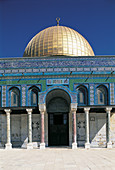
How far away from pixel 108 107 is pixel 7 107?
9.10 m

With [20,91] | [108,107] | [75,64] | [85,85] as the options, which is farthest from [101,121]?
[20,91]

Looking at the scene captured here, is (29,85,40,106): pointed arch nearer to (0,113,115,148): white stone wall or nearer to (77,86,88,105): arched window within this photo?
(0,113,115,148): white stone wall

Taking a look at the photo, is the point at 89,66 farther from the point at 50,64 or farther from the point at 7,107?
the point at 7,107

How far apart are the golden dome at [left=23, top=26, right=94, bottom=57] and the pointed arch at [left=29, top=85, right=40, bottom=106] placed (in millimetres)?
7034

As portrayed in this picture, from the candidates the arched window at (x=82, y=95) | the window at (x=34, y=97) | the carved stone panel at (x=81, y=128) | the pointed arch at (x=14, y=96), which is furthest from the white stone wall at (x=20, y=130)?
the arched window at (x=82, y=95)

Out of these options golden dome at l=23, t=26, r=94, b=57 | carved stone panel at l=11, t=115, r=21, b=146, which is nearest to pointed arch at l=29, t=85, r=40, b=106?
carved stone panel at l=11, t=115, r=21, b=146

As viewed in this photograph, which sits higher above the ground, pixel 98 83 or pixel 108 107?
pixel 98 83

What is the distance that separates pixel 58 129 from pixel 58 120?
92cm

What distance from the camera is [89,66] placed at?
24047 millimetres

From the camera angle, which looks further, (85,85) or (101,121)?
(101,121)

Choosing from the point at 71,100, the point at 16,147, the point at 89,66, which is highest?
the point at 89,66

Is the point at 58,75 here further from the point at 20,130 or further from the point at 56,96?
the point at 20,130

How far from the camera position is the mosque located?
23.4 m

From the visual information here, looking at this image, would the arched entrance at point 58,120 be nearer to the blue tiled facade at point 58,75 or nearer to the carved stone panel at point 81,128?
the carved stone panel at point 81,128
